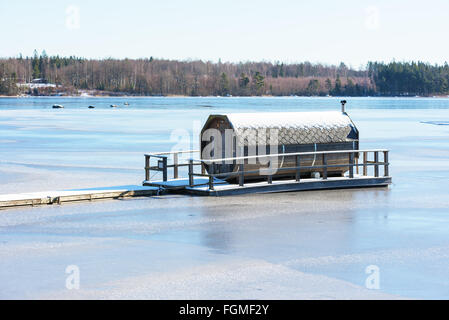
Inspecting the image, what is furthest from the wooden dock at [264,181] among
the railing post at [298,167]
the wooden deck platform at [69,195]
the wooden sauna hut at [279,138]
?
the wooden deck platform at [69,195]

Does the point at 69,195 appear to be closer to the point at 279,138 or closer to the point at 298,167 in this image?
the point at 279,138

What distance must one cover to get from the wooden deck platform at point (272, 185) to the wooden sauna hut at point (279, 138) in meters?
0.54

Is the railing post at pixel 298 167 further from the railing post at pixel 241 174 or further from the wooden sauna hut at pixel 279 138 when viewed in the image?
the railing post at pixel 241 174

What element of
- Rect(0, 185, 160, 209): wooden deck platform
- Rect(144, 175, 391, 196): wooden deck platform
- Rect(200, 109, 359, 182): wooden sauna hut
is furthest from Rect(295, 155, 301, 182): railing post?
Rect(0, 185, 160, 209): wooden deck platform

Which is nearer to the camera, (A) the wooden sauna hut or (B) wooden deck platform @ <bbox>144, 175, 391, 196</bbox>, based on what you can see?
(B) wooden deck platform @ <bbox>144, 175, 391, 196</bbox>

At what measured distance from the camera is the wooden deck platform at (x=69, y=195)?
1931 centimetres

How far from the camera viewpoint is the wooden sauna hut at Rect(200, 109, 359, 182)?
73.0 feet

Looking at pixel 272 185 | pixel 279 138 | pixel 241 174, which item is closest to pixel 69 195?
pixel 241 174

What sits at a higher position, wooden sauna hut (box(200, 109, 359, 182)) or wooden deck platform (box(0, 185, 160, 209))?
wooden sauna hut (box(200, 109, 359, 182))

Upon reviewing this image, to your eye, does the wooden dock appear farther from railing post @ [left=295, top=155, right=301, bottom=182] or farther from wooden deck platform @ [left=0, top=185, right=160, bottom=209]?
wooden deck platform @ [left=0, top=185, right=160, bottom=209]

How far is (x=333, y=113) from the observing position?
80.2 ft

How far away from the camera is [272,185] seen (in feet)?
72.0

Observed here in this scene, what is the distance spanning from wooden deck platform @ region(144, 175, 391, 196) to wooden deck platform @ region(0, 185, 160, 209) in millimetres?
823
